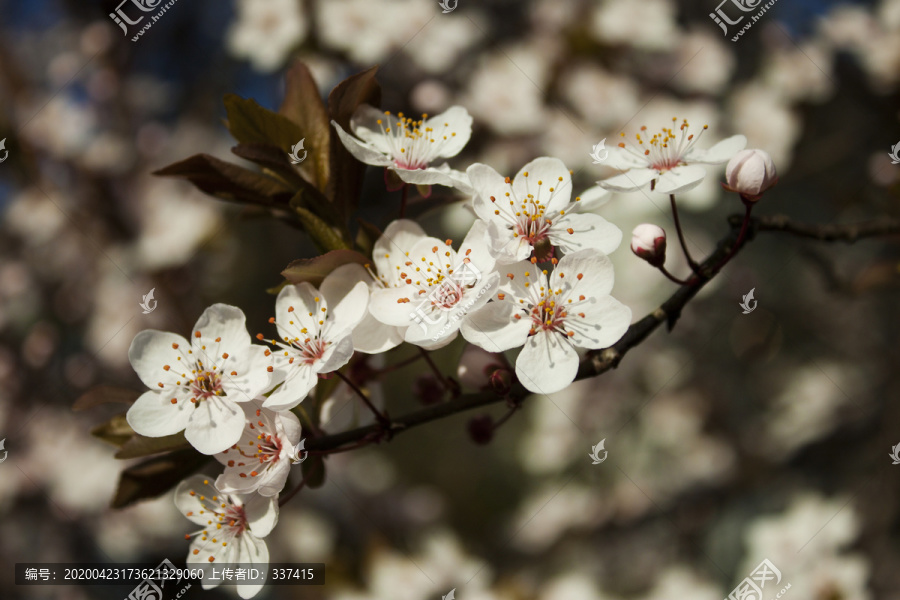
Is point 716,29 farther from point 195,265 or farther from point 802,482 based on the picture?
point 195,265

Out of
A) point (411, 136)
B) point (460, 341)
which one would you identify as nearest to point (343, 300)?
point (411, 136)

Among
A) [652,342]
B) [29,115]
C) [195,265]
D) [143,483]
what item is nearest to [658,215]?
[652,342]

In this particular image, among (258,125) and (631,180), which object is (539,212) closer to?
(631,180)

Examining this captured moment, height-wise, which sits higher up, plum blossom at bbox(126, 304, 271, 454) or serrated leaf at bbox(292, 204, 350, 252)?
serrated leaf at bbox(292, 204, 350, 252)

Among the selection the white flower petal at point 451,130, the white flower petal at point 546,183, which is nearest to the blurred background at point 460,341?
the white flower petal at point 451,130

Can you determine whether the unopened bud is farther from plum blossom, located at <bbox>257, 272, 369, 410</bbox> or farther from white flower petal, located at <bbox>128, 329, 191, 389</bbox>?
white flower petal, located at <bbox>128, 329, 191, 389</bbox>

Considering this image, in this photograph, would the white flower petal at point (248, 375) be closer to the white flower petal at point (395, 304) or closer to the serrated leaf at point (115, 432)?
the white flower petal at point (395, 304)

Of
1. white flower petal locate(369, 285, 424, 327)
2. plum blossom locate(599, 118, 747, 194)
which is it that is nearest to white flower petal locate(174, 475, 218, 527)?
white flower petal locate(369, 285, 424, 327)
